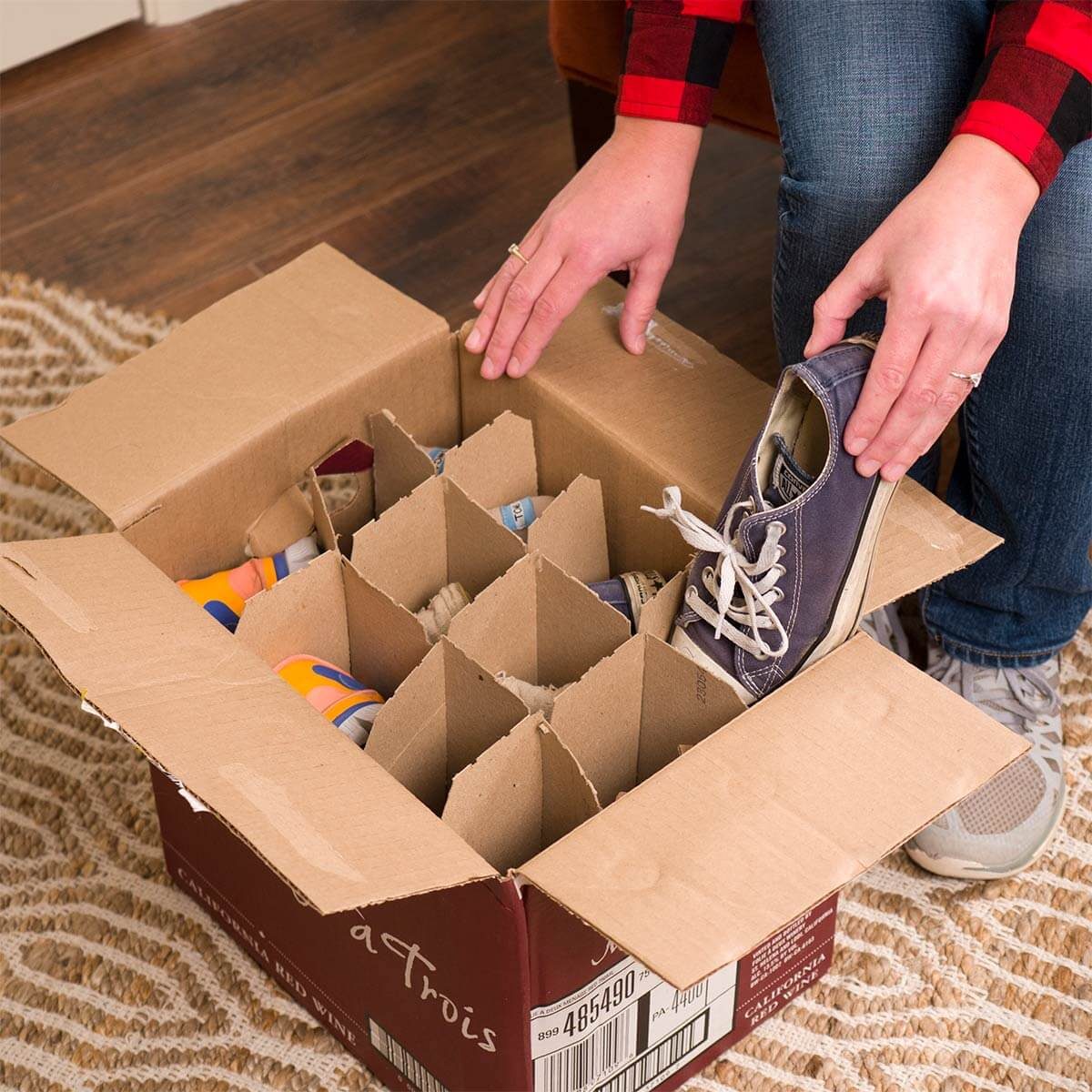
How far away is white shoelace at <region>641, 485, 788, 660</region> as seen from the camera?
34.0 inches

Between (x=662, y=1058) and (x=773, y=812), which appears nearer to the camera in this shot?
(x=773, y=812)

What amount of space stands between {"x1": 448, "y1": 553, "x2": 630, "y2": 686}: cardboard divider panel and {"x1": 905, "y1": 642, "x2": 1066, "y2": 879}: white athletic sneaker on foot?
11.0 inches

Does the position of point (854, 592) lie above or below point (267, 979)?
above

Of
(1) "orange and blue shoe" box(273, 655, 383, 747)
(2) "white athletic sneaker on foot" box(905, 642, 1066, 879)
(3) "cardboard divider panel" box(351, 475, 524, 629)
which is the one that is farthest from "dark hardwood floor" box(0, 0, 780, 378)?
(1) "orange and blue shoe" box(273, 655, 383, 747)

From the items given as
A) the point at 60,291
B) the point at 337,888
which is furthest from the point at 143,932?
the point at 60,291

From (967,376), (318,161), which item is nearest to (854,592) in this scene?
(967,376)

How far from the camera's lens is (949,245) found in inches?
32.7

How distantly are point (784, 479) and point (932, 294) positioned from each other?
137 mm

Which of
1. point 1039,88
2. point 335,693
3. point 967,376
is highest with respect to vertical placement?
point 1039,88

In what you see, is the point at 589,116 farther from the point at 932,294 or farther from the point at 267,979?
the point at 267,979

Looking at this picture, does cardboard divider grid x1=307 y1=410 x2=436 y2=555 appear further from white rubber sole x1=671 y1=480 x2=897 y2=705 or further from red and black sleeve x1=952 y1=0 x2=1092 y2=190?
red and black sleeve x1=952 y1=0 x2=1092 y2=190

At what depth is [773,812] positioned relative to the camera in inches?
30.2

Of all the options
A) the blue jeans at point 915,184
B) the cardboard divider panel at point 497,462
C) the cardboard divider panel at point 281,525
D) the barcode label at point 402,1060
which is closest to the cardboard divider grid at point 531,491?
the cardboard divider panel at point 497,462

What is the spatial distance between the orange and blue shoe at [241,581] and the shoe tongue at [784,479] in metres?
0.31
